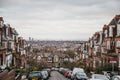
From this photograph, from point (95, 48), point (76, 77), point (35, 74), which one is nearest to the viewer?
point (35, 74)

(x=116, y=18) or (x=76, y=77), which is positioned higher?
(x=116, y=18)

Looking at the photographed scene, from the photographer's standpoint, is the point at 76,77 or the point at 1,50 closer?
the point at 76,77

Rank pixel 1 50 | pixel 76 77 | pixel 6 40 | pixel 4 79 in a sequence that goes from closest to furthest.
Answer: pixel 4 79, pixel 76 77, pixel 1 50, pixel 6 40

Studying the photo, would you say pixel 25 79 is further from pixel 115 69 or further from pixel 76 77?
pixel 115 69

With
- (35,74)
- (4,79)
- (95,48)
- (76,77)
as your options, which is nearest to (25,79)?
(35,74)

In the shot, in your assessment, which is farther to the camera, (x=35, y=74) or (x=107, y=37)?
(x=107, y=37)

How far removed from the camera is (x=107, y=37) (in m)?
73.1

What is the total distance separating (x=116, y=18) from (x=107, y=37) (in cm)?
452

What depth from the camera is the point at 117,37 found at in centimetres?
6481

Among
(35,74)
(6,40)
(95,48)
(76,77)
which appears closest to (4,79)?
(35,74)

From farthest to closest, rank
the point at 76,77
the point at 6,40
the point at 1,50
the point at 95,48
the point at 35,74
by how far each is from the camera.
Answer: the point at 95,48 → the point at 6,40 → the point at 1,50 → the point at 76,77 → the point at 35,74

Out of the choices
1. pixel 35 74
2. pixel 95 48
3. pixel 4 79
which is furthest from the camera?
pixel 95 48

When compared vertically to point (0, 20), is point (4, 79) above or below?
below

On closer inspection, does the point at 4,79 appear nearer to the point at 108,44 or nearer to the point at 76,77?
the point at 76,77
